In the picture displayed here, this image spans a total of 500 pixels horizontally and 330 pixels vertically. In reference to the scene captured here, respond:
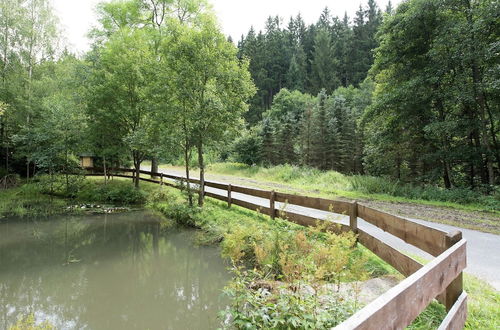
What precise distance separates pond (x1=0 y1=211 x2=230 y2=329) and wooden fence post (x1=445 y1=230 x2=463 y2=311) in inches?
110

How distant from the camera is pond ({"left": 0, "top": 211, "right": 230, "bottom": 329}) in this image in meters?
5.10

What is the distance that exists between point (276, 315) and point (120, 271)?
5.28m

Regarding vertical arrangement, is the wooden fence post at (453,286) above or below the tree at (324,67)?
below

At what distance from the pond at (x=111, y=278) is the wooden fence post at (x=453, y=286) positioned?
2.80m

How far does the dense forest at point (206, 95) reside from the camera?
1163cm

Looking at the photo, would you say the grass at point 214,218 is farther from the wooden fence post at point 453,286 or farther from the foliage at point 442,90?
the foliage at point 442,90

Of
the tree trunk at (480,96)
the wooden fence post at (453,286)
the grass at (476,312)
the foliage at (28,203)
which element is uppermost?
the tree trunk at (480,96)

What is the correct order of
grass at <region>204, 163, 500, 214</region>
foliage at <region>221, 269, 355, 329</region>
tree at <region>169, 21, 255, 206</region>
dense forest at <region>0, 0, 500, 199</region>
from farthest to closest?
dense forest at <region>0, 0, 500, 199</region>
tree at <region>169, 21, 255, 206</region>
grass at <region>204, 163, 500, 214</region>
foliage at <region>221, 269, 355, 329</region>

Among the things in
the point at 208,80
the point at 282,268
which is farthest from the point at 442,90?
the point at 282,268

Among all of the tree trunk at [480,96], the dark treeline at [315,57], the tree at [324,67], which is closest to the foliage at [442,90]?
the tree trunk at [480,96]

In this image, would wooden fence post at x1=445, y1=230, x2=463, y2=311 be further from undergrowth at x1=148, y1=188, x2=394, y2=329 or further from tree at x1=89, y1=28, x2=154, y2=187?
tree at x1=89, y1=28, x2=154, y2=187

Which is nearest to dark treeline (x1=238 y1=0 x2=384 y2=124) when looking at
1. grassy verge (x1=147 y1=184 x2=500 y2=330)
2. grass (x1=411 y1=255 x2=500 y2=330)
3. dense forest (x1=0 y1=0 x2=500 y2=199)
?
dense forest (x1=0 y1=0 x2=500 y2=199)

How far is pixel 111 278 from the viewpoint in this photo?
264 inches

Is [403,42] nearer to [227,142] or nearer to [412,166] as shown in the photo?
[412,166]
